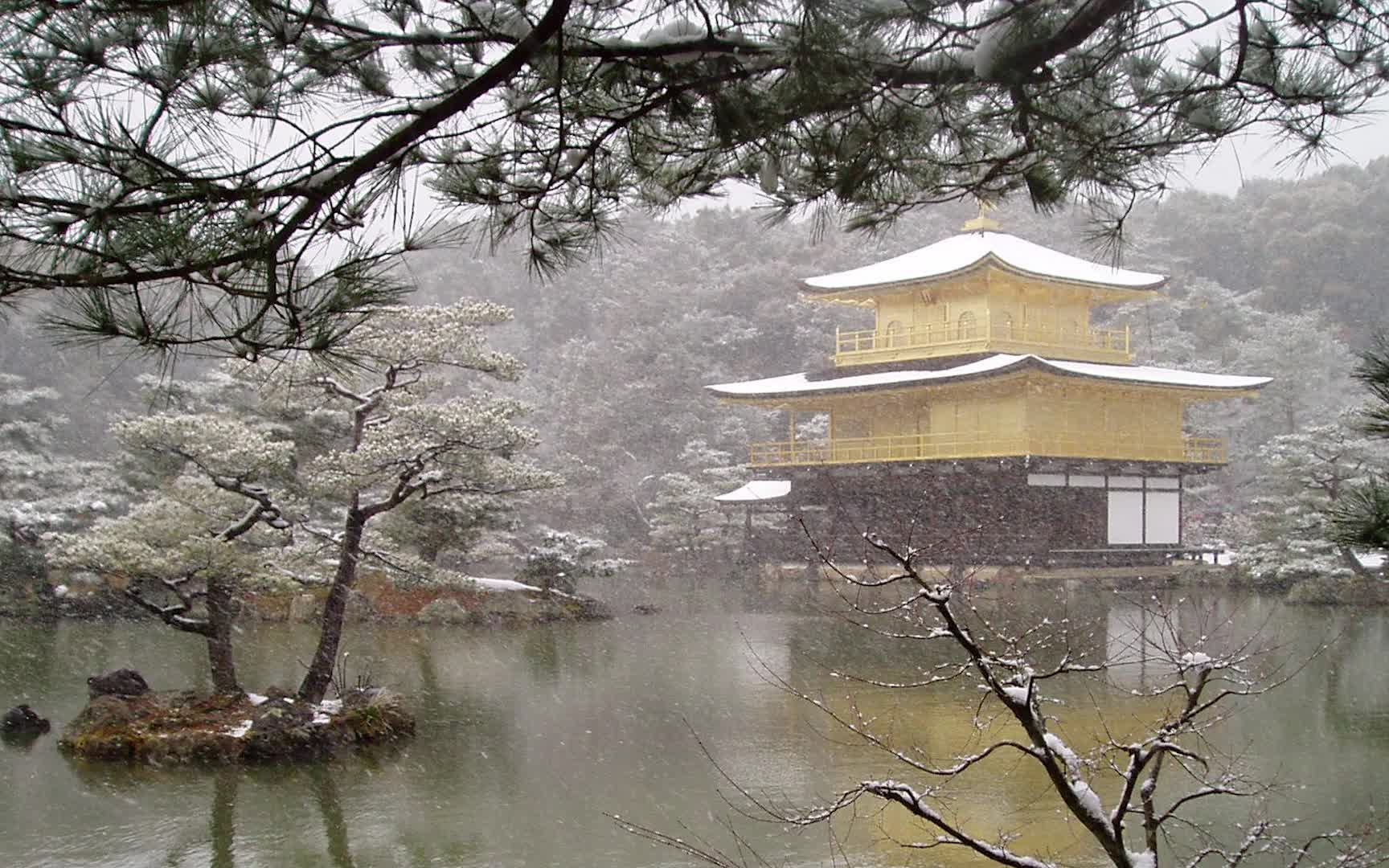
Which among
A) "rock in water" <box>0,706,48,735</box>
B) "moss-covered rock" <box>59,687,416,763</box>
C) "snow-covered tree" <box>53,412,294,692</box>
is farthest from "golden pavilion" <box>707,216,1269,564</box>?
"rock in water" <box>0,706,48,735</box>

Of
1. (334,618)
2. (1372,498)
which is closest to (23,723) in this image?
(334,618)

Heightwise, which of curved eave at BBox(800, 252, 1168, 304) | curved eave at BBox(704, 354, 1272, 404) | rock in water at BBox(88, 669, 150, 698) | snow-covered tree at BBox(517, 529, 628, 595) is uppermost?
curved eave at BBox(800, 252, 1168, 304)

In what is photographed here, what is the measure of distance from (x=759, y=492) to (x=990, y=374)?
4.81 meters

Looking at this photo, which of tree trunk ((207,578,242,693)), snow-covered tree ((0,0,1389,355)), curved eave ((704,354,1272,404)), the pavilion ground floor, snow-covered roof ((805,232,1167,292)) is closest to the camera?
snow-covered tree ((0,0,1389,355))

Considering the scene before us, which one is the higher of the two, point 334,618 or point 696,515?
point 696,515

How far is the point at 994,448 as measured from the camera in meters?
16.6

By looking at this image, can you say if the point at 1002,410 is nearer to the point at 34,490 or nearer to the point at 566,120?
the point at 34,490

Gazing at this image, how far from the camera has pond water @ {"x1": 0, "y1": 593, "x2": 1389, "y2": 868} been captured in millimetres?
4840

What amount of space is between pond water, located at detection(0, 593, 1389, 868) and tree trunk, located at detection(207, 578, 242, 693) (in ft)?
2.75

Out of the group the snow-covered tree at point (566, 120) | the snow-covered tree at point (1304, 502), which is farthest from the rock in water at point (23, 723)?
the snow-covered tree at point (1304, 502)

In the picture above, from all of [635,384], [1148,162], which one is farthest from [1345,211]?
[1148,162]

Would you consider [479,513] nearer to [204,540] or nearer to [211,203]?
[204,540]

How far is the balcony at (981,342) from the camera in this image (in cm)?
1766

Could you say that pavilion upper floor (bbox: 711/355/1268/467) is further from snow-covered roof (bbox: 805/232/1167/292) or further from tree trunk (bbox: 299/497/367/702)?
tree trunk (bbox: 299/497/367/702)
